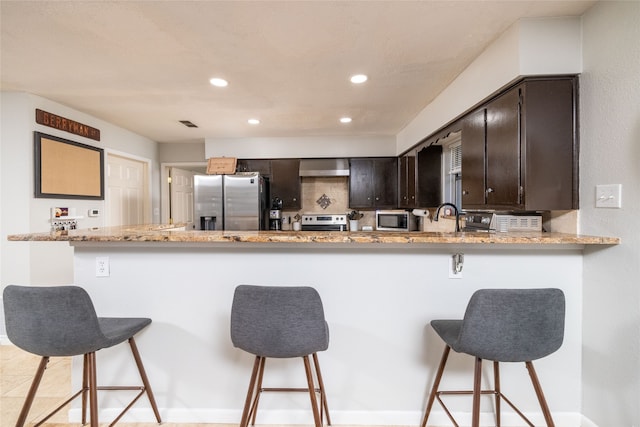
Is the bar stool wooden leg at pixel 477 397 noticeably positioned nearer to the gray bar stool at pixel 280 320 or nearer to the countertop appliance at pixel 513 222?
the gray bar stool at pixel 280 320

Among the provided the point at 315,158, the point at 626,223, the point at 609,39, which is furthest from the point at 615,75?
the point at 315,158

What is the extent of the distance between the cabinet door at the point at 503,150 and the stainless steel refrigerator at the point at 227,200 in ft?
9.39

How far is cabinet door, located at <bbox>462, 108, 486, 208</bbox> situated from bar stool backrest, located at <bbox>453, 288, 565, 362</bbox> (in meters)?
1.00

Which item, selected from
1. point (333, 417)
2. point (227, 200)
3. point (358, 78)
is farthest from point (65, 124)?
point (333, 417)

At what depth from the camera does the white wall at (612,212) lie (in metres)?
1.48

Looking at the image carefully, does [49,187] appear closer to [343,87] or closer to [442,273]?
[343,87]

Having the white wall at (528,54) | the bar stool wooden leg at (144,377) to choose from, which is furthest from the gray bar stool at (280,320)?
the white wall at (528,54)

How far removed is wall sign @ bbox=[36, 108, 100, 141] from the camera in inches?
118

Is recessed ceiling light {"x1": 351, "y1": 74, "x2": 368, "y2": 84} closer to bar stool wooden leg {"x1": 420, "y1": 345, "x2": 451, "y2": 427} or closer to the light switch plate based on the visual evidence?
the light switch plate

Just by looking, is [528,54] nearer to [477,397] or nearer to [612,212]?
[612,212]

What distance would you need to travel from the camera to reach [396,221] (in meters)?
4.36

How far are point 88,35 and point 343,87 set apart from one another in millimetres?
1777

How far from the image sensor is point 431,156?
3.70 meters

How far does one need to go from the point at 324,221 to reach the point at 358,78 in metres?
2.46
